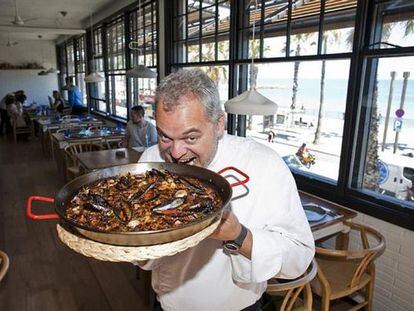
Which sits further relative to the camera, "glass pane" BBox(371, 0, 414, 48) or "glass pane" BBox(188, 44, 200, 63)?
"glass pane" BBox(188, 44, 200, 63)

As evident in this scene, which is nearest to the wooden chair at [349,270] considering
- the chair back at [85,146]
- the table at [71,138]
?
the chair back at [85,146]

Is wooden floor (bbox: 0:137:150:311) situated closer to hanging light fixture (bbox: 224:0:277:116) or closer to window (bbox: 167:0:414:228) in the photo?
hanging light fixture (bbox: 224:0:277:116)

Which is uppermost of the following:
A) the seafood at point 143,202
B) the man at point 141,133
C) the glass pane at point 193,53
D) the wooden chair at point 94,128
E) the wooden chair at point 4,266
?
the glass pane at point 193,53

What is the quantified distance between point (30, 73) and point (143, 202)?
13.0 meters

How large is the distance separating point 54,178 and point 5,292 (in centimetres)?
300

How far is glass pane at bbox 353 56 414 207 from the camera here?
2098mm

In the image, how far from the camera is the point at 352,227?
87.9 inches

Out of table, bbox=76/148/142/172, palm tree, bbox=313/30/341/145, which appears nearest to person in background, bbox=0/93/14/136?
table, bbox=76/148/142/172

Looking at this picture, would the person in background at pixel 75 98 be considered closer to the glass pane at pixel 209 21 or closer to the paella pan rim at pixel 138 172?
the glass pane at pixel 209 21

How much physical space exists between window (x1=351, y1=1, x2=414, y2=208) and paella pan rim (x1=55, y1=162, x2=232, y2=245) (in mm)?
1706

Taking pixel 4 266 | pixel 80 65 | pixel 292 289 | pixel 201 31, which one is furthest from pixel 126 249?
pixel 80 65

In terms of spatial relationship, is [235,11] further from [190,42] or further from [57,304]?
[57,304]

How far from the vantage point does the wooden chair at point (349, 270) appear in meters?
1.85

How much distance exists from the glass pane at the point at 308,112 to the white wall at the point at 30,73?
1103 cm
